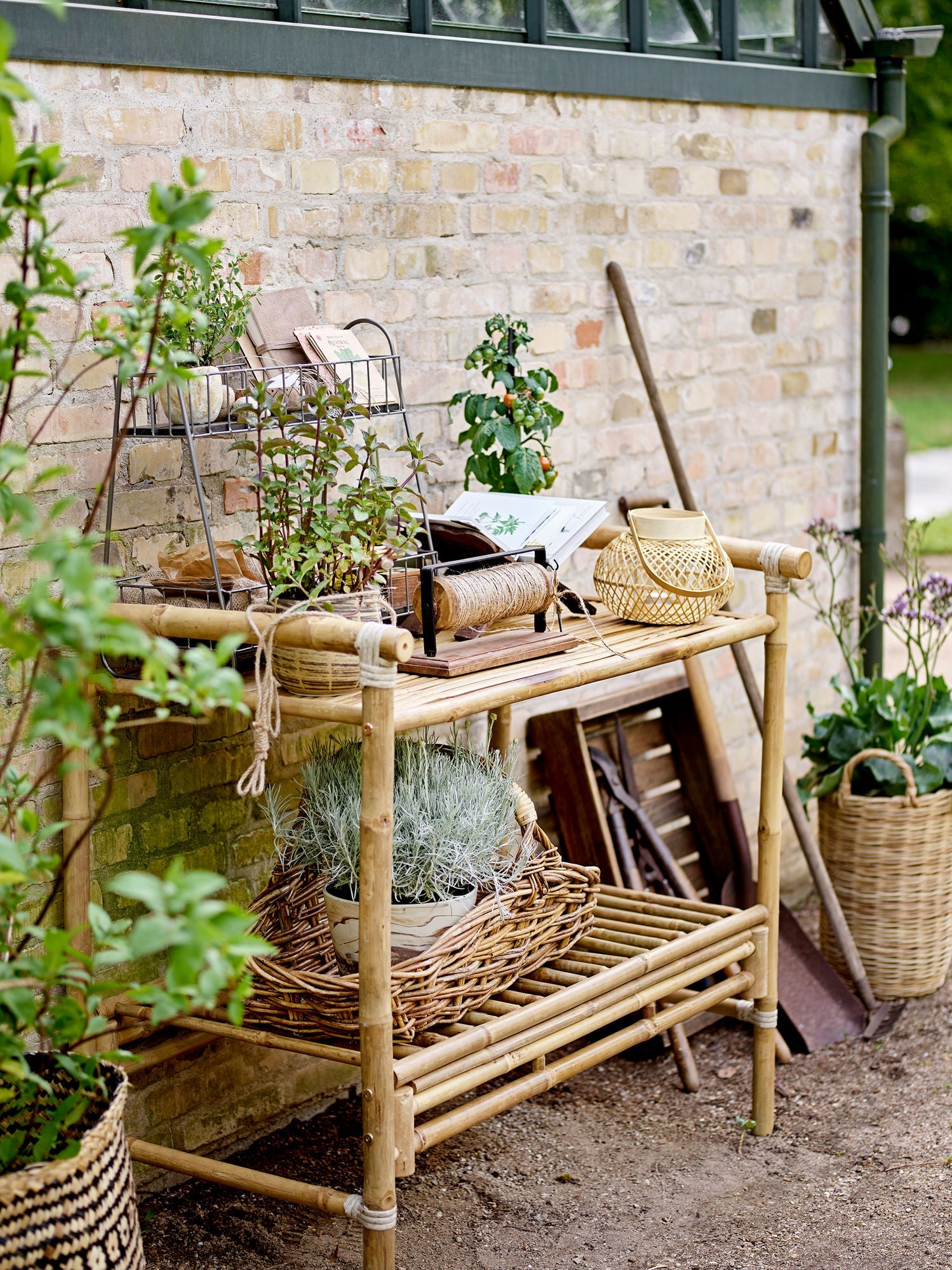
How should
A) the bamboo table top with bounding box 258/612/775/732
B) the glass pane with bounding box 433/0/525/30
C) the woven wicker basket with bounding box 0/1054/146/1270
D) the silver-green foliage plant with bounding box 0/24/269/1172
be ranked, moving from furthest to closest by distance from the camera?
the glass pane with bounding box 433/0/525/30 < the bamboo table top with bounding box 258/612/775/732 < the woven wicker basket with bounding box 0/1054/146/1270 < the silver-green foliage plant with bounding box 0/24/269/1172

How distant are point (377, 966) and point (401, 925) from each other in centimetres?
27

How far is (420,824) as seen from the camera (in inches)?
91.8

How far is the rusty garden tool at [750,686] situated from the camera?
3.53 meters

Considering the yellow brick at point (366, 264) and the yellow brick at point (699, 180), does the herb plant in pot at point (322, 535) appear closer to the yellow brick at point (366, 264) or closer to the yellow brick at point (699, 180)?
the yellow brick at point (366, 264)

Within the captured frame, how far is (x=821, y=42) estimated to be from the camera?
4.30 metres

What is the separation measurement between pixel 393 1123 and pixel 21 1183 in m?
0.60

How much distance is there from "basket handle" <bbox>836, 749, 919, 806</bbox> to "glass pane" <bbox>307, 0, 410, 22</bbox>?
2.00 meters

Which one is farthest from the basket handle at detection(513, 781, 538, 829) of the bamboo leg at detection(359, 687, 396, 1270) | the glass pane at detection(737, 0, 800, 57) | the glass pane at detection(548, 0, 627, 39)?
the glass pane at detection(737, 0, 800, 57)

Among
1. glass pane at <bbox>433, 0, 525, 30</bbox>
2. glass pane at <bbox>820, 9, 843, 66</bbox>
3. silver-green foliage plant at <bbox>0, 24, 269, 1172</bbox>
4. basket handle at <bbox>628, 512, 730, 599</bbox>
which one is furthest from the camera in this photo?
glass pane at <bbox>820, 9, 843, 66</bbox>

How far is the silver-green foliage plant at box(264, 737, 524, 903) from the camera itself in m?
2.34

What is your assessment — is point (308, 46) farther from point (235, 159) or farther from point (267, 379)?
point (267, 379)

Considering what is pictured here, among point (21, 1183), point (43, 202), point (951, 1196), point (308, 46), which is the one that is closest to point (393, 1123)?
point (21, 1183)

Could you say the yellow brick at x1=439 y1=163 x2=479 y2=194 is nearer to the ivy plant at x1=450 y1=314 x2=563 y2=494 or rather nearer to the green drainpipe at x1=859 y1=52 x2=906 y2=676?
the ivy plant at x1=450 y1=314 x2=563 y2=494

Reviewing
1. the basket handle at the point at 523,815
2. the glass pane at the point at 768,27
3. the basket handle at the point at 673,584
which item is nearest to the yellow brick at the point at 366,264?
the basket handle at the point at 673,584
